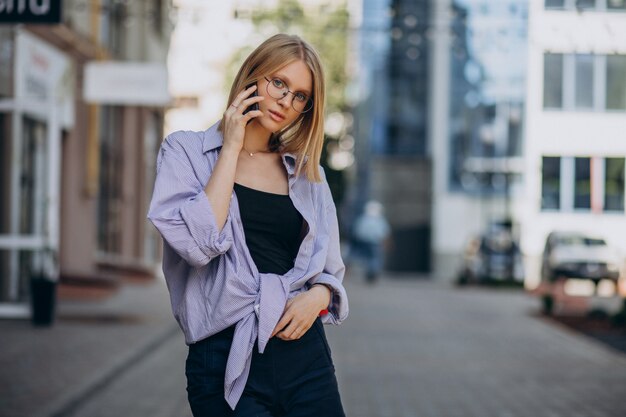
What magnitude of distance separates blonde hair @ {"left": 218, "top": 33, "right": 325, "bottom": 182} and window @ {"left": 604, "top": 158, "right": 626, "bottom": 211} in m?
30.7

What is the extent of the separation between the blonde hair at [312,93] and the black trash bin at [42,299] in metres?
10.2

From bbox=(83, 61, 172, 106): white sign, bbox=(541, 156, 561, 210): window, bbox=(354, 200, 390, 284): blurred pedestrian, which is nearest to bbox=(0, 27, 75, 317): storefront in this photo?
bbox=(83, 61, 172, 106): white sign

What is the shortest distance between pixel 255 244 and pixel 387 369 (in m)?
7.27

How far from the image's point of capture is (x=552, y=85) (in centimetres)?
3356

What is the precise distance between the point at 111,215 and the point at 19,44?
10320mm

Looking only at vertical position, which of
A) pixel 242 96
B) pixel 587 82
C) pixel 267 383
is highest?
pixel 587 82

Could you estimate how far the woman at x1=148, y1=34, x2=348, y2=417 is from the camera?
9.38ft

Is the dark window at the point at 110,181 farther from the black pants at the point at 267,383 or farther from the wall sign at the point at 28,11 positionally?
the black pants at the point at 267,383

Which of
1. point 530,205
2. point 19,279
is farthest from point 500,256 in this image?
point 19,279

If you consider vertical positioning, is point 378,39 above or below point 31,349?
above

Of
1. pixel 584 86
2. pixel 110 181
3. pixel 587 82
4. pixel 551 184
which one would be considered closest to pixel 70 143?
pixel 110 181

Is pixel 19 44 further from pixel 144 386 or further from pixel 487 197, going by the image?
pixel 487 197

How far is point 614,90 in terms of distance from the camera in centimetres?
3303

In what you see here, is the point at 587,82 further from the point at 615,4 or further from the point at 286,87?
the point at 286,87
